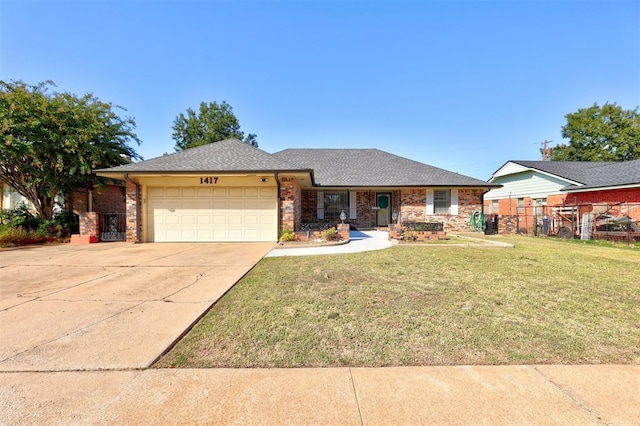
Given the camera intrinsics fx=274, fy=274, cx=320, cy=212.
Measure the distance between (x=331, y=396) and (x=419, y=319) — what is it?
176 centimetres

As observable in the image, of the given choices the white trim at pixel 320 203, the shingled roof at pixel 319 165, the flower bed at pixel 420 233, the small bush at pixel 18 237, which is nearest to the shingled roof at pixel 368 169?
→ the shingled roof at pixel 319 165

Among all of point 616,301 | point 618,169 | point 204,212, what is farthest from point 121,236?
point 618,169

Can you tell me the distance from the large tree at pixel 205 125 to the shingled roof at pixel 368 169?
50.5 feet

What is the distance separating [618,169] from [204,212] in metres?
22.0

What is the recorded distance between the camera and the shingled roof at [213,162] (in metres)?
10.1

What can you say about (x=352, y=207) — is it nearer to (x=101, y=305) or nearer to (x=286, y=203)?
(x=286, y=203)

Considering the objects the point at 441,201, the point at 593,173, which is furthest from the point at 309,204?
the point at 593,173

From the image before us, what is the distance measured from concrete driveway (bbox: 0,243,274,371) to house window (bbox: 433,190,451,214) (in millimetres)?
11546

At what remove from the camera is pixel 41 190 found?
11.9 meters

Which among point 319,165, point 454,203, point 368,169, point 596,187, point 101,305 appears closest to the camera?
point 101,305

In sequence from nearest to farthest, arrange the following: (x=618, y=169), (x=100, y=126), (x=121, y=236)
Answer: (x=121, y=236), (x=100, y=126), (x=618, y=169)

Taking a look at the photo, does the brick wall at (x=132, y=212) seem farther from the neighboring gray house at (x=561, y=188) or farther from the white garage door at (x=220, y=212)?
the neighboring gray house at (x=561, y=188)

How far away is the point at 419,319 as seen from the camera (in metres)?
3.40

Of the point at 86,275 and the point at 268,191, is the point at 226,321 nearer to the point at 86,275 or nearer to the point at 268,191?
the point at 86,275
